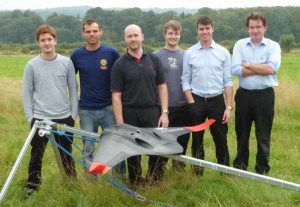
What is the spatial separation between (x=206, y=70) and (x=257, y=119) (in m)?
1.02

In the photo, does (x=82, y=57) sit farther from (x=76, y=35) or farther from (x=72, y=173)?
(x=76, y=35)

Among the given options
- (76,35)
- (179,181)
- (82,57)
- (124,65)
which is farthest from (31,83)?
(76,35)

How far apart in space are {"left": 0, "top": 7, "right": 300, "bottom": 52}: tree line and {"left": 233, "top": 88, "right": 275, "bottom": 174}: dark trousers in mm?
62811

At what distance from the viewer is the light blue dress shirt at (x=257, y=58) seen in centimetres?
563

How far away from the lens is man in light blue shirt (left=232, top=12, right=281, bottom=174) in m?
5.59

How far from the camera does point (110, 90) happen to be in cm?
522

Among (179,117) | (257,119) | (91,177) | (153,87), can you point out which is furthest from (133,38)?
(257,119)

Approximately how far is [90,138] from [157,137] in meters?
0.81

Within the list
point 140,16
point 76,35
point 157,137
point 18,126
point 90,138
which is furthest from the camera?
point 140,16

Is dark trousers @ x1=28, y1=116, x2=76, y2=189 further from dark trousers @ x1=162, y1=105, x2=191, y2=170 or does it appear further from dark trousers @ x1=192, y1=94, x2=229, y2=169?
dark trousers @ x1=192, y1=94, x2=229, y2=169

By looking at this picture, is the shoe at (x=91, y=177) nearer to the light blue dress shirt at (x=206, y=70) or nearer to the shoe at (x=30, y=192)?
the shoe at (x=30, y=192)

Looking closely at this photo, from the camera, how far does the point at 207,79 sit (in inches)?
220

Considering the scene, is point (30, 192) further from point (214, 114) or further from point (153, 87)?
point (214, 114)

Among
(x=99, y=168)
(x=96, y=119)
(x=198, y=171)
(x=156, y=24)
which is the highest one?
(x=99, y=168)
